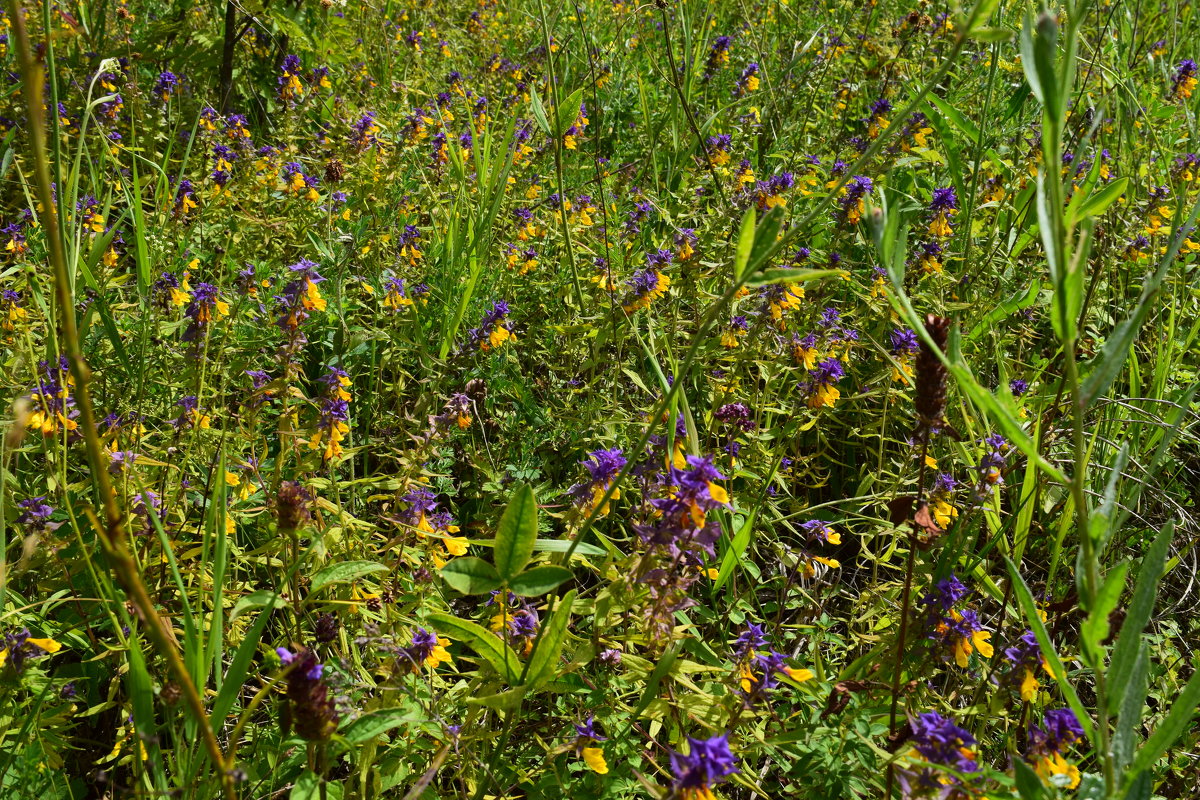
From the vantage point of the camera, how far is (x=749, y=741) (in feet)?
5.06

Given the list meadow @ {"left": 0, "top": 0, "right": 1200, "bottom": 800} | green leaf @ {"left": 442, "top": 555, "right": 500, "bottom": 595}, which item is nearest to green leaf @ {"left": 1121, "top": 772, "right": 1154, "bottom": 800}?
meadow @ {"left": 0, "top": 0, "right": 1200, "bottom": 800}

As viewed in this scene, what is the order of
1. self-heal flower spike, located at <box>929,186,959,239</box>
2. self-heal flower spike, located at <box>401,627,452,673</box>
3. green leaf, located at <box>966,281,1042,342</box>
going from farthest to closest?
self-heal flower spike, located at <box>929,186,959,239</box> < green leaf, located at <box>966,281,1042,342</box> < self-heal flower spike, located at <box>401,627,452,673</box>

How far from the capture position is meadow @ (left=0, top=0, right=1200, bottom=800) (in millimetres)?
1063

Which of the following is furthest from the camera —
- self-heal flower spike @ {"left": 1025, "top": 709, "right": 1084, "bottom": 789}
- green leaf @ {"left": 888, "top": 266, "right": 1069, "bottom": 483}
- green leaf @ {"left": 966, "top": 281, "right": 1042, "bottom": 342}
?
green leaf @ {"left": 966, "top": 281, "right": 1042, "bottom": 342}

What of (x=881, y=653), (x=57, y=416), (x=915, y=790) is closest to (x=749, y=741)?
(x=881, y=653)

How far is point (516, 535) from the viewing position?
99cm

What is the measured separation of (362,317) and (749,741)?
1.99 m

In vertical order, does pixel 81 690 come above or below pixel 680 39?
below

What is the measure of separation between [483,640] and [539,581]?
0.63 ft

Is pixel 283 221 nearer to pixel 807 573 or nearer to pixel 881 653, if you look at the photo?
pixel 807 573

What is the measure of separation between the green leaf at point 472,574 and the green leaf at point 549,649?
13cm

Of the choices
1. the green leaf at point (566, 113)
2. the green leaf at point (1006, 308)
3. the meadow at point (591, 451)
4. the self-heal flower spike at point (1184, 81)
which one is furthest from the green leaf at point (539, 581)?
the self-heal flower spike at point (1184, 81)

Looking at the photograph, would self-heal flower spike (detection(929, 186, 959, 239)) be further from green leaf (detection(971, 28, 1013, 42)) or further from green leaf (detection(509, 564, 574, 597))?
green leaf (detection(509, 564, 574, 597))

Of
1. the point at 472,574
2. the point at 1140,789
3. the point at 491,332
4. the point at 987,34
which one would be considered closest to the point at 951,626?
the point at 1140,789
